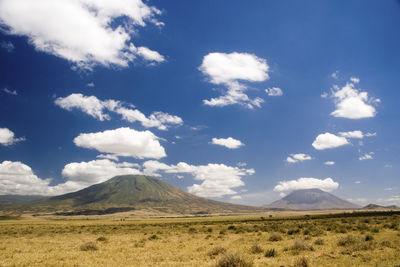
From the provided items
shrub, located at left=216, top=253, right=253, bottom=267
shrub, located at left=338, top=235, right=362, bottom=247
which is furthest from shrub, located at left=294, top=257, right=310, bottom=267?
shrub, located at left=338, top=235, right=362, bottom=247

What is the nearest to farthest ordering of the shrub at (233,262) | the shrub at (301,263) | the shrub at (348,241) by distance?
the shrub at (233,262) < the shrub at (301,263) < the shrub at (348,241)

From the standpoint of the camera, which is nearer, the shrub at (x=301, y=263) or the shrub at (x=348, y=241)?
the shrub at (x=301, y=263)

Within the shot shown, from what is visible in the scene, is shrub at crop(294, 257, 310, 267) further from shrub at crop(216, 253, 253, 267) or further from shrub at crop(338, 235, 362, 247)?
shrub at crop(338, 235, 362, 247)

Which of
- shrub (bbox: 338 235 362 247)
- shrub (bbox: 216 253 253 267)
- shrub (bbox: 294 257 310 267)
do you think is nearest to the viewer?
shrub (bbox: 216 253 253 267)

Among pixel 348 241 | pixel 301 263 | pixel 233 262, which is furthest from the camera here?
pixel 348 241

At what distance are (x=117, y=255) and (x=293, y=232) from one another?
71.5ft

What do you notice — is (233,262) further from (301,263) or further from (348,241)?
(348,241)

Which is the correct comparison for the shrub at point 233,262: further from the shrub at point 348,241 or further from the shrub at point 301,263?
the shrub at point 348,241

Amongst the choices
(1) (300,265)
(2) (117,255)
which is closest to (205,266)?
(1) (300,265)

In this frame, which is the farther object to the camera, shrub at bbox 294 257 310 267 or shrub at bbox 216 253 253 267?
shrub at bbox 294 257 310 267

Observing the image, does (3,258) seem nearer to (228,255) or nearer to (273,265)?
(228,255)

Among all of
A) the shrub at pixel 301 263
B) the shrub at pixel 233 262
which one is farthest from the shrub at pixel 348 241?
the shrub at pixel 233 262

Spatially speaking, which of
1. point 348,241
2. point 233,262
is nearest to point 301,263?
point 233,262

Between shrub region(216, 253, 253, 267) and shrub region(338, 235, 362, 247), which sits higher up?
shrub region(216, 253, 253, 267)
